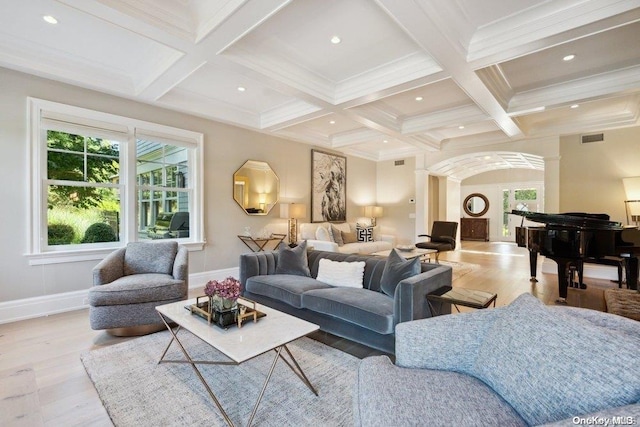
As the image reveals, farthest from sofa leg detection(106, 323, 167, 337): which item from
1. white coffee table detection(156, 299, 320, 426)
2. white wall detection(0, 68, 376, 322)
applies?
white wall detection(0, 68, 376, 322)

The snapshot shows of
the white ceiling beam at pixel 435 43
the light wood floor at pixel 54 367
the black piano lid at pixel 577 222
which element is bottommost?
the light wood floor at pixel 54 367

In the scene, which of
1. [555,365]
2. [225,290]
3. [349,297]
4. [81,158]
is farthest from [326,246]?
[555,365]

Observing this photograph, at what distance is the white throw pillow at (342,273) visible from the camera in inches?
124

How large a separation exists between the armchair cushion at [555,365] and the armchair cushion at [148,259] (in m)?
3.39

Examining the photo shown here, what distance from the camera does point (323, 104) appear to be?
14.0ft

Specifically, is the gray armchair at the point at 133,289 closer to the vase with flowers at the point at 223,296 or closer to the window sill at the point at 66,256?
the window sill at the point at 66,256

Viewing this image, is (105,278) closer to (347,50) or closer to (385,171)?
(347,50)

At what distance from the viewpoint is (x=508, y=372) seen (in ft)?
3.92

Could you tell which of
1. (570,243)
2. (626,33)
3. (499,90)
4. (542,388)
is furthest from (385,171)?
(542,388)

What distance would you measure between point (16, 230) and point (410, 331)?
433cm

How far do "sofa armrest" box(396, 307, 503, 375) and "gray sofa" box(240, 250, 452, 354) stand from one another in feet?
2.33

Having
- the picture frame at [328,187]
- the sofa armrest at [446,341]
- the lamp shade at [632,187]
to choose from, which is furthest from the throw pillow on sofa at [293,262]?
the lamp shade at [632,187]

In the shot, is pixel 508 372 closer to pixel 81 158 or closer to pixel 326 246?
pixel 326 246

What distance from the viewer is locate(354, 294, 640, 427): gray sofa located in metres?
0.91
